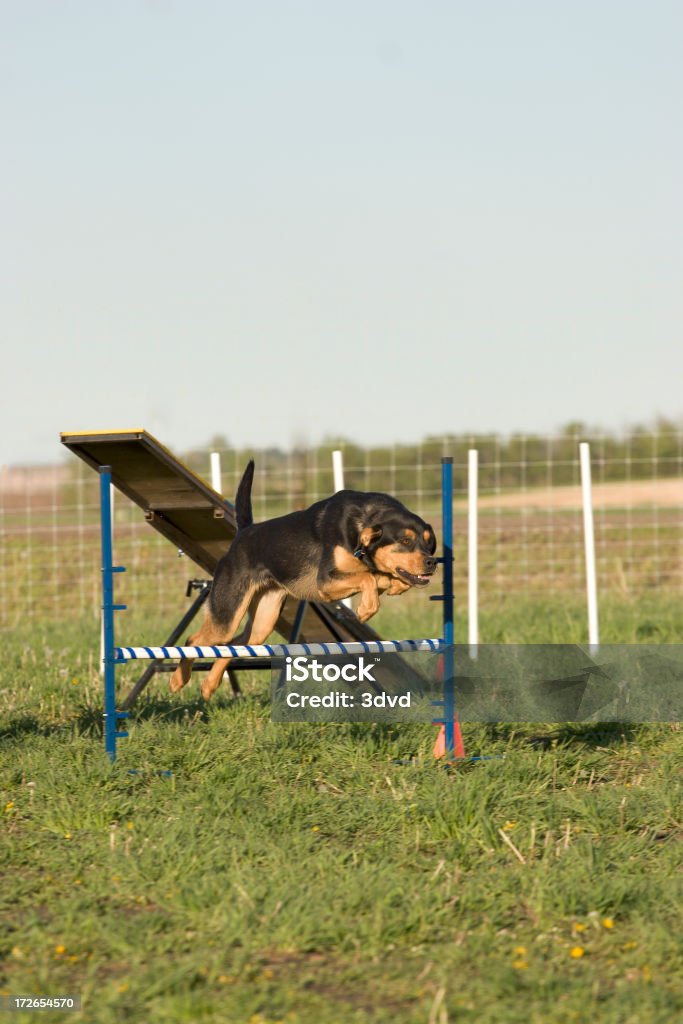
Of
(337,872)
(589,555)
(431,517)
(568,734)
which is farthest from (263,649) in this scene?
(431,517)

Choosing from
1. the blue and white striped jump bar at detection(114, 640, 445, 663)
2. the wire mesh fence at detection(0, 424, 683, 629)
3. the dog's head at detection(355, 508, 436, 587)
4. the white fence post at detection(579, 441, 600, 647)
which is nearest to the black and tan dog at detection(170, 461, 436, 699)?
the dog's head at detection(355, 508, 436, 587)

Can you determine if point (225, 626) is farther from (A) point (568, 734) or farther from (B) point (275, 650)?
(A) point (568, 734)

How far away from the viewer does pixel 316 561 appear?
6371 mm

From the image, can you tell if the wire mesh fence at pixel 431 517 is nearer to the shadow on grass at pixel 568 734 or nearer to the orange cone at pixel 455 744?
the shadow on grass at pixel 568 734

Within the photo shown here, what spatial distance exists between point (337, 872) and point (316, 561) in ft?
6.11

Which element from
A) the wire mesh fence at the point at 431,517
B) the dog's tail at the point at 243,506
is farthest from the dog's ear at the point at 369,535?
the wire mesh fence at the point at 431,517

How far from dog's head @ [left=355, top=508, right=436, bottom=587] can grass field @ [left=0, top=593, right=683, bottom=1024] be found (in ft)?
3.31

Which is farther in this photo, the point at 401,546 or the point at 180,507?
the point at 180,507

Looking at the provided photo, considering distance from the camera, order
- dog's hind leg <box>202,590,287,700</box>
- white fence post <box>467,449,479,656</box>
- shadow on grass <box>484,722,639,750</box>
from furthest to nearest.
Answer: white fence post <box>467,449,479,656</box> → shadow on grass <box>484,722,639,750</box> → dog's hind leg <box>202,590,287,700</box>

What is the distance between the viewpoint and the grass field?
393 cm

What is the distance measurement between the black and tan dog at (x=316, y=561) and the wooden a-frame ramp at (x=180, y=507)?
34 centimetres

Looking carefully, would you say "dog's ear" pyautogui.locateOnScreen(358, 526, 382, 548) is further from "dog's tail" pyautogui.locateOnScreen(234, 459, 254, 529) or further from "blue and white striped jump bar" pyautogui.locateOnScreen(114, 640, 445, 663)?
"dog's tail" pyautogui.locateOnScreen(234, 459, 254, 529)

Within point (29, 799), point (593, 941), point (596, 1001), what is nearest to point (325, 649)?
point (29, 799)

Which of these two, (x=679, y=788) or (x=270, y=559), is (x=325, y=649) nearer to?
(x=270, y=559)
